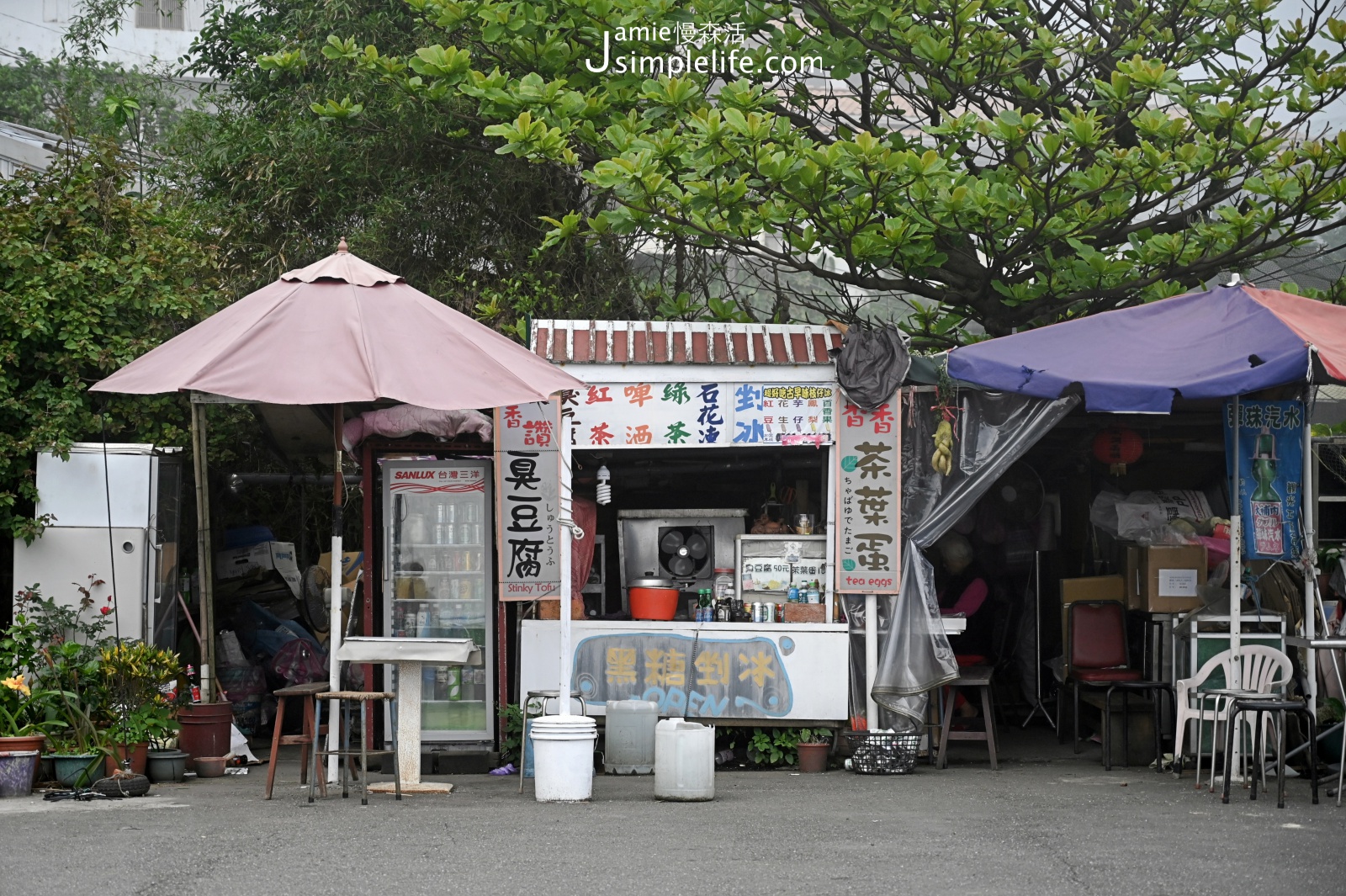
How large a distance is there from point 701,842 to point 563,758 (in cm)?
175

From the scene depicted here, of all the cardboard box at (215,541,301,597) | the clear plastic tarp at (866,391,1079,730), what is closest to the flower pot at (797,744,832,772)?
the clear plastic tarp at (866,391,1079,730)

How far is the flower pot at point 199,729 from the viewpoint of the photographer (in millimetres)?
9836

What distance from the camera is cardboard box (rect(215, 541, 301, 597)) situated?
42.6 feet

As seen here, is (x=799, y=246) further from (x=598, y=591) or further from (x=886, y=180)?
(x=598, y=591)

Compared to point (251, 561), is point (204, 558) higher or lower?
higher

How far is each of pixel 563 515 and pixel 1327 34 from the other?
7005 millimetres

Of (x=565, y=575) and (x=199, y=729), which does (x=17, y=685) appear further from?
(x=565, y=575)

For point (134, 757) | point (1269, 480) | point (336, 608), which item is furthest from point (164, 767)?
point (1269, 480)

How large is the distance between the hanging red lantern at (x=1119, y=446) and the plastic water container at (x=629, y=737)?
14.1 ft

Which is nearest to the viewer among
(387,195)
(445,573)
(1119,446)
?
(445,573)

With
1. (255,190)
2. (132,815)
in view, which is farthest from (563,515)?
(255,190)

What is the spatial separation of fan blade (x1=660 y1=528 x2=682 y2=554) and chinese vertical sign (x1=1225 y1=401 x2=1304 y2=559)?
409 centimetres

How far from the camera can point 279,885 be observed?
576cm

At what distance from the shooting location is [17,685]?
8.81 metres
